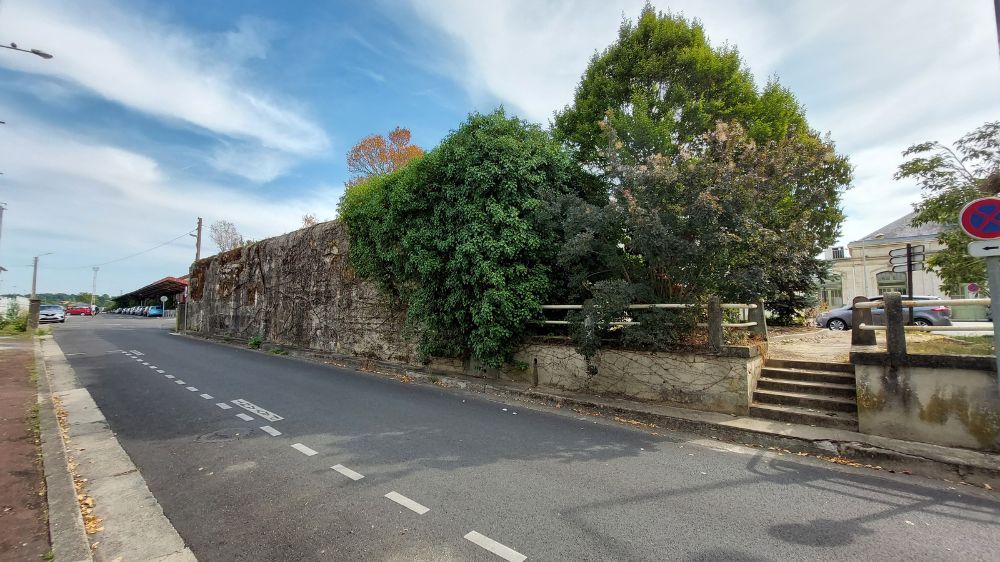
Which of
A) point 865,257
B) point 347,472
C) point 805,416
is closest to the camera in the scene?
point 347,472

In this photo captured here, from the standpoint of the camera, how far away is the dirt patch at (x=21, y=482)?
3150 mm

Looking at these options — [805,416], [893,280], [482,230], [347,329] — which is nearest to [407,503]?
[805,416]

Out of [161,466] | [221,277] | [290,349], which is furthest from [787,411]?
[221,277]

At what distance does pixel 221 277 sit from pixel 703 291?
25.8m

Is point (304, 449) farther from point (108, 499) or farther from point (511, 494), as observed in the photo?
point (511, 494)

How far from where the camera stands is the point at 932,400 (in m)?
5.37

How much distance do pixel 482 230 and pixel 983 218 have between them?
699 cm

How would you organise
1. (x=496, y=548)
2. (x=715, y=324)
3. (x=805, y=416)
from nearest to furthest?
(x=496, y=548), (x=805, y=416), (x=715, y=324)

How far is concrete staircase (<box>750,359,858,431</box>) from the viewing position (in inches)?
241

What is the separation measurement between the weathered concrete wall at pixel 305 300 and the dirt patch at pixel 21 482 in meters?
7.44

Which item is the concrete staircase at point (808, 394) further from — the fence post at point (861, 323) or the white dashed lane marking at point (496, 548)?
the white dashed lane marking at point (496, 548)

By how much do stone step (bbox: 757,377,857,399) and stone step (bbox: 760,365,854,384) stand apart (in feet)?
0.37

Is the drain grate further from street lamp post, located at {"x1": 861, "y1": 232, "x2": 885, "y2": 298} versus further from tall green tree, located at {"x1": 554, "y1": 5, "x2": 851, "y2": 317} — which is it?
street lamp post, located at {"x1": 861, "y1": 232, "x2": 885, "y2": 298}

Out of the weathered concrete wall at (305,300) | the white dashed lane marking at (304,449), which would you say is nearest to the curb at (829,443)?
the white dashed lane marking at (304,449)
